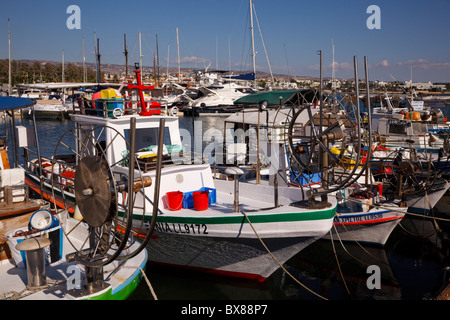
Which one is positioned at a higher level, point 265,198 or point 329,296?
point 265,198

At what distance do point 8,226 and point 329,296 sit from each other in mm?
7612

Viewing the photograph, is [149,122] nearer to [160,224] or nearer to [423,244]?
[160,224]

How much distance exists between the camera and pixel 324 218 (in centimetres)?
877

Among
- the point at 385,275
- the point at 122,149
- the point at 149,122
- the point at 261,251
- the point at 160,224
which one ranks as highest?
the point at 149,122

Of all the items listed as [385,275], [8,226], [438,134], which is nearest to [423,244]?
[385,275]

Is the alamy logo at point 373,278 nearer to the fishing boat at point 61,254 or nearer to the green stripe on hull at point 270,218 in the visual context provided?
the green stripe on hull at point 270,218

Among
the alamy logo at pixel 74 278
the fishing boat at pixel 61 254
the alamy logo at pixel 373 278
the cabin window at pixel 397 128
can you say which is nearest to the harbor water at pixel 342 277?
the alamy logo at pixel 373 278

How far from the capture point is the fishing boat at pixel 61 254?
18.1 ft

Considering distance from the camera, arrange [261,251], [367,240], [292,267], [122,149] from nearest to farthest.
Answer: [261,251]
[122,149]
[292,267]
[367,240]

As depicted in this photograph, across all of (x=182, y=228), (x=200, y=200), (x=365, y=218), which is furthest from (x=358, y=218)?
(x=182, y=228)

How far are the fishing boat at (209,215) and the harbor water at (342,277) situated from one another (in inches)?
15.4

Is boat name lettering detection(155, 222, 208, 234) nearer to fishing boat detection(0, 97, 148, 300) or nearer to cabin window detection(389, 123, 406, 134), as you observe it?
fishing boat detection(0, 97, 148, 300)

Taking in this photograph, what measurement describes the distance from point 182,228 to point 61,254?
2.77 meters

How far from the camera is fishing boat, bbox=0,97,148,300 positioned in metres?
5.53
